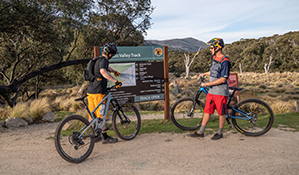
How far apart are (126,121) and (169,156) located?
57.4 inches

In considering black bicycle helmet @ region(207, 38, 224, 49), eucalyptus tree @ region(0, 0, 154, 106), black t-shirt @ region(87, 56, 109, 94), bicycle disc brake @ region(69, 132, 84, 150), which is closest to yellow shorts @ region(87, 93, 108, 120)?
black t-shirt @ region(87, 56, 109, 94)

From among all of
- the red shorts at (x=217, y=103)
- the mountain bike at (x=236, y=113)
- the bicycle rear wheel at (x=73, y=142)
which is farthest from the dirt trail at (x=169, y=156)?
the red shorts at (x=217, y=103)

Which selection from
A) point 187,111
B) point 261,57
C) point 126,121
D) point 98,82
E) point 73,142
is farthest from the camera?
point 261,57

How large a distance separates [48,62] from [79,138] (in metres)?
13.3

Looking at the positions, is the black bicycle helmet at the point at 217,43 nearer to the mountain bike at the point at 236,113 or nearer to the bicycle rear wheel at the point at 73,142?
the mountain bike at the point at 236,113

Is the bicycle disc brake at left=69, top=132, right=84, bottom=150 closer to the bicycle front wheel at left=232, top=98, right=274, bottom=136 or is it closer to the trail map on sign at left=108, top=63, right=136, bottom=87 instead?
the trail map on sign at left=108, top=63, right=136, bottom=87

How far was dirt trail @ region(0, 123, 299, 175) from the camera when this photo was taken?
3.12 m

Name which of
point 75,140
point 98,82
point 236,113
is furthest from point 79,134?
point 236,113

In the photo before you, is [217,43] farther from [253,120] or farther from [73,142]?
[73,142]

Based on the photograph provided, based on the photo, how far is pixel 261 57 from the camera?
56.5 meters

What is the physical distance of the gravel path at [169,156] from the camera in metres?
3.12

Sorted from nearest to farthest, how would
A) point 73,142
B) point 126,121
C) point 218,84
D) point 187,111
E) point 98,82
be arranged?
point 73,142, point 98,82, point 218,84, point 126,121, point 187,111

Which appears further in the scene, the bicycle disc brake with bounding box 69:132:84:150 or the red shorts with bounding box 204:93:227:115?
the red shorts with bounding box 204:93:227:115

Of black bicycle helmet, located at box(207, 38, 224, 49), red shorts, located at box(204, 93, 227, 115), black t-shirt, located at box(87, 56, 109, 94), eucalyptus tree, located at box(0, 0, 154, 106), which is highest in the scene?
eucalyptus tree, located at box(0, 0, 154, 106)
